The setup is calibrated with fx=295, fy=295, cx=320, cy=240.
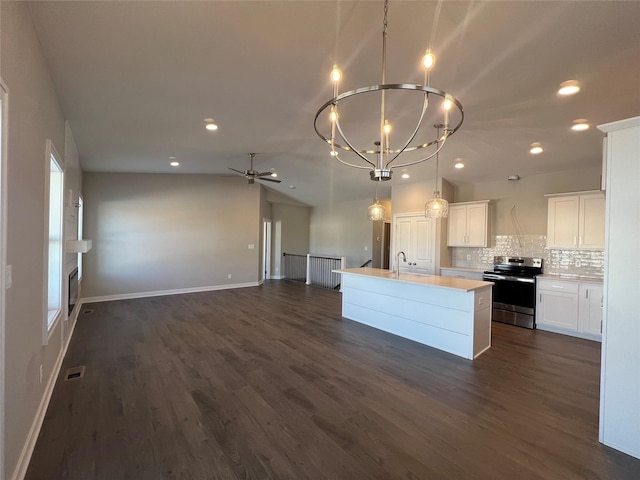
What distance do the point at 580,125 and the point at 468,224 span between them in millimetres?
2694

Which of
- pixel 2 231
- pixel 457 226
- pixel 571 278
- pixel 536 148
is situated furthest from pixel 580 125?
pixel 2 231

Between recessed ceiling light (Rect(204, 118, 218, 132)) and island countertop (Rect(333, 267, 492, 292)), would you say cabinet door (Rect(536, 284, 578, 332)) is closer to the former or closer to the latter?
island countertop (Rect(333, 267, 492, 292))

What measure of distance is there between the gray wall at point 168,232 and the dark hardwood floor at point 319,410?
256 cm

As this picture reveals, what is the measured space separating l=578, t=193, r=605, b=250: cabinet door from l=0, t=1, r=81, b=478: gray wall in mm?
6528

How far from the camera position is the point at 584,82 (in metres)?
2.77

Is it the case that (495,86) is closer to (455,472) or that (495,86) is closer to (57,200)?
(455,472)

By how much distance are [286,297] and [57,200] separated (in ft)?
16.0

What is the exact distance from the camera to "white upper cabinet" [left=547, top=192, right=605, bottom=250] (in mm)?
4477

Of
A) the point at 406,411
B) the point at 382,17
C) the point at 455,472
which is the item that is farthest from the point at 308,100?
the point at 455,472

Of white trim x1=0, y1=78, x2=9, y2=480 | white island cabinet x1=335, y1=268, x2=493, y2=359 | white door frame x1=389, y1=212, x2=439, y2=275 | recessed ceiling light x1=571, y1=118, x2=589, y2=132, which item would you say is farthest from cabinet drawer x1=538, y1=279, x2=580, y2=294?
white trim x1=0, y1=78, x2=9, y2=480

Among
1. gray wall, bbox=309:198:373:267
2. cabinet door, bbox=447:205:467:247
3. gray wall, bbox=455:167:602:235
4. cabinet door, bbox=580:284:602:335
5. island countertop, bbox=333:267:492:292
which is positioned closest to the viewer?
island countertop, bbox=333:267:492:292

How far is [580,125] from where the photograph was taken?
3.66m

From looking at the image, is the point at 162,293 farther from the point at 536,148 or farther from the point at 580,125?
the point at 580,125

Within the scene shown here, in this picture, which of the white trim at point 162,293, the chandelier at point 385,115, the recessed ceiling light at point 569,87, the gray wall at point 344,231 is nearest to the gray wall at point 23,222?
the chandelier at point 385,115
